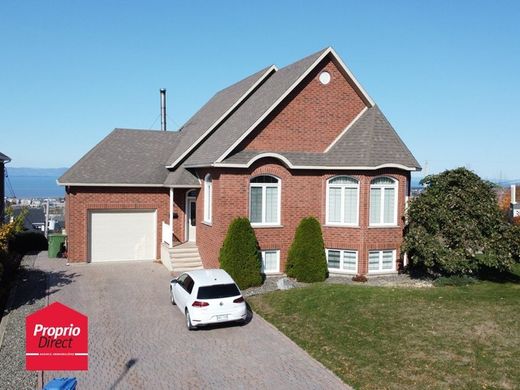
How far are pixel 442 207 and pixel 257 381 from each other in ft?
38.1

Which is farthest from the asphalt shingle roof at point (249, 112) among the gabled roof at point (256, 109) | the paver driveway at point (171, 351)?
the paver driveway at point (171, 351)

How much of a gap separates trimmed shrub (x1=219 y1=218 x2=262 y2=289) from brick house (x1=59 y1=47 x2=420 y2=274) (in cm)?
123

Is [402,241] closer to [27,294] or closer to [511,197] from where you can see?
[27,294]

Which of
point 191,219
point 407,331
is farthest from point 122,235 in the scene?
point 407,331

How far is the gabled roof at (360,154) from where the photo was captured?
2070cm

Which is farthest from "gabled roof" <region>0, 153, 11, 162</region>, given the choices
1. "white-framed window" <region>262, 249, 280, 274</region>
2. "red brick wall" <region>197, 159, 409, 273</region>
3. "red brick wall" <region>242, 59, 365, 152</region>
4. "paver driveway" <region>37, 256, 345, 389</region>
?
"white-framed window" <region>262, 249, 280, 274</region>

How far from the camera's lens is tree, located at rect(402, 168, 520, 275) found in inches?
743

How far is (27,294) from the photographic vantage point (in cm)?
1844

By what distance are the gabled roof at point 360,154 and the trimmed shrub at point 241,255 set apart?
271 centimetres

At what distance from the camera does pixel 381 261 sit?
2170 centimetres

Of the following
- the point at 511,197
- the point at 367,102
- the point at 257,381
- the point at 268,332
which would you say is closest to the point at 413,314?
the point at 268,332

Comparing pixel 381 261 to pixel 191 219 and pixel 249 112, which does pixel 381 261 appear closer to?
pixel 249 112

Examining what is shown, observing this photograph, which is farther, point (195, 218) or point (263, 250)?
point (195, 218)

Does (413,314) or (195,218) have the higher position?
(195,218)
